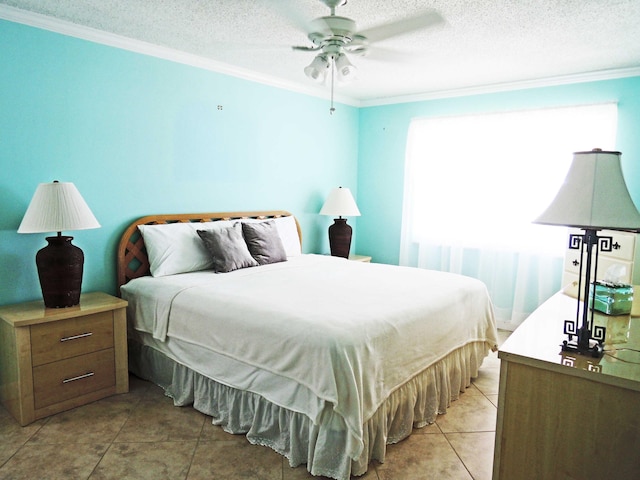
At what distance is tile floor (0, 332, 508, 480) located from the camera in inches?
83.1

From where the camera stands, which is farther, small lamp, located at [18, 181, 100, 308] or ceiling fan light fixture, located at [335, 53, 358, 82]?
ceiling fan light fixture, located at [335, 53, 358, 82]

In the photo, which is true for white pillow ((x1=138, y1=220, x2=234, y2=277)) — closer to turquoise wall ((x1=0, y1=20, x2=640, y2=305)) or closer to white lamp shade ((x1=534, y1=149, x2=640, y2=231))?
turquoise wall ((x1=0, y1=20, x2=640, y2=305))

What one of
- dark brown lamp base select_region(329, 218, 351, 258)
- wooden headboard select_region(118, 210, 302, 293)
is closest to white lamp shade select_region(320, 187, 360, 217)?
dark brown lamp base select_region(329, 218, 351, 258)

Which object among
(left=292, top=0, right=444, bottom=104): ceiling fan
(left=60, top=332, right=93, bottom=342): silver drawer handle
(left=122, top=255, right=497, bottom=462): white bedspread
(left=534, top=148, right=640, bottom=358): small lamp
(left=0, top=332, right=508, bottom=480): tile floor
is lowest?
(left=0, top=332, right=508, bottom=480): tile floor

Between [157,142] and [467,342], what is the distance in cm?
273

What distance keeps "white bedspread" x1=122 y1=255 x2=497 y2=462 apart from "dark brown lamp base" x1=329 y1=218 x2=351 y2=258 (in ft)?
4.22

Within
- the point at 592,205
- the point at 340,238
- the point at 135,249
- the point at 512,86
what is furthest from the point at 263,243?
the point at 512,86

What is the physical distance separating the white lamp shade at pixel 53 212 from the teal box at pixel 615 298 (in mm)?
2776

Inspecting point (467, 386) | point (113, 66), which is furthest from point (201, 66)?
point (467, 386)

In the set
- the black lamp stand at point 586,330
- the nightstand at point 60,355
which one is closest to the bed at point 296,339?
the nightstand at point 60,355

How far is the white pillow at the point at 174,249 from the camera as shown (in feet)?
10.8

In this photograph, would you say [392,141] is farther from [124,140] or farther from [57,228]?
[57,228]

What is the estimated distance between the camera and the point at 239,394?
8.04 feet

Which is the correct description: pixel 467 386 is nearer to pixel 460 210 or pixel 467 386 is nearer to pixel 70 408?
pixel 460 210
